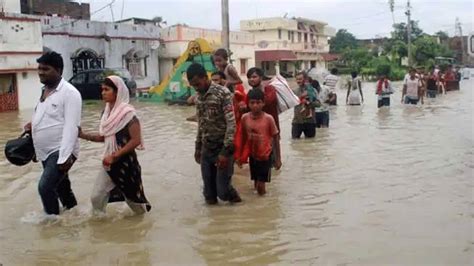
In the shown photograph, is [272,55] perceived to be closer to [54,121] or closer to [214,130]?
[214,130]

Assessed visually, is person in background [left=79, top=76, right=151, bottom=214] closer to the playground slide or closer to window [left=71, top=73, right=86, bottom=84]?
the playground slide

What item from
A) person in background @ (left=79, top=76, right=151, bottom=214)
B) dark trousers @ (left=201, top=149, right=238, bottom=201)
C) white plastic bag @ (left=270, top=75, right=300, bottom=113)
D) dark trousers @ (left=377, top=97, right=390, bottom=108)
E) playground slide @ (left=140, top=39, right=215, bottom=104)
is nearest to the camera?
person in background @ (left=79, top=76, right=151, bottom=214)

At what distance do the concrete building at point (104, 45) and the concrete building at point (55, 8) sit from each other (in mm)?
6439

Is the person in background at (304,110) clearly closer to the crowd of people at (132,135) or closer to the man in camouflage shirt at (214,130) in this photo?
the crowd of people at (132,135)

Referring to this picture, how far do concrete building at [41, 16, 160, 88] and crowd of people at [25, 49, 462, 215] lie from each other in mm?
20723

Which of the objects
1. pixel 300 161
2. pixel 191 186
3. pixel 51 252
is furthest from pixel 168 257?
pixel 300 161

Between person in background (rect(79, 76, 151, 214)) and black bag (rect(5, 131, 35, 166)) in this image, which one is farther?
black bag (rect(5, 131, 35, 166))

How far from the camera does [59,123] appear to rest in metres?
5.70

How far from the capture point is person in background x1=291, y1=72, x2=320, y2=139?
1130 centimetres

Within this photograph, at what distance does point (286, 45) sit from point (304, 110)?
46.0 meters

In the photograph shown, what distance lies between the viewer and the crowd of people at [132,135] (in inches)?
224

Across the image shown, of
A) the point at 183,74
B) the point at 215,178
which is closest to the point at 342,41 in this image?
the point at 183,74

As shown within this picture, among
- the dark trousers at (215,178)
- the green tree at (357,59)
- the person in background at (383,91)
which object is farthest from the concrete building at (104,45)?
A: the green tree at (357,59)

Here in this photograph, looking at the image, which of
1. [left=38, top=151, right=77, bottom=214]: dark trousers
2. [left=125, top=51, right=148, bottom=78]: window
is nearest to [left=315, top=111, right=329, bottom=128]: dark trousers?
[left=38, top=151, right=77, bottom=214]: dark trousers
